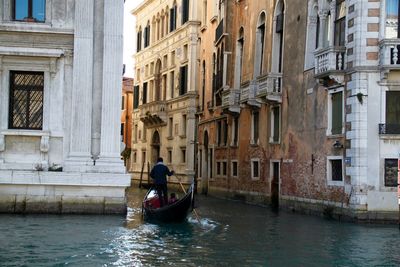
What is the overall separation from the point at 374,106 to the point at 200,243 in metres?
6.48

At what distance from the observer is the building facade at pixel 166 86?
119ft

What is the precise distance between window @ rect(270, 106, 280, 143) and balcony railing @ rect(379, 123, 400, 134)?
622cm

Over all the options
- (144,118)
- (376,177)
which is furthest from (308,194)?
(144,118)

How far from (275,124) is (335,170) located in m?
5.22

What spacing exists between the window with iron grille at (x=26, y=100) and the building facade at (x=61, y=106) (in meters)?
0.02

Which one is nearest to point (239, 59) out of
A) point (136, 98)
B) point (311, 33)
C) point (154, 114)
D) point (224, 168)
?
point (224, 168)

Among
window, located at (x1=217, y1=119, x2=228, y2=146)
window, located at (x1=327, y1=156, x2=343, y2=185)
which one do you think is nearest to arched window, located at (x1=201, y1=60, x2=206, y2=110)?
window, located at (x1=217, y1=119, x2=228, y2=146)

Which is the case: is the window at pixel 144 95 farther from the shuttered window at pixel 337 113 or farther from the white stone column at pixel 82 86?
the white stone column at pixel 82 86

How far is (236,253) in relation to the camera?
1198cm

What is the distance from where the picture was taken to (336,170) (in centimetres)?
1889

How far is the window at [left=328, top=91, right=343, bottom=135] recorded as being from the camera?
1873 centimetres

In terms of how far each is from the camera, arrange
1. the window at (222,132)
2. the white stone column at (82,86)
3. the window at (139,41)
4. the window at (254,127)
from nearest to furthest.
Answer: the white stone column at (82,86) < the window at (254,127) < the window at (222,132) < the window at (139,41)

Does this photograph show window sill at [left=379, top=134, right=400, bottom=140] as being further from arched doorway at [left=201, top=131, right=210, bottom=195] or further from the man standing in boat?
arched doorway at [left=201, top=131, right=210, bottom=195]

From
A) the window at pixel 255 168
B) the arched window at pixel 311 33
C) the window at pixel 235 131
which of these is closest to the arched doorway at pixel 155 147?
the window at pixel 235 131
